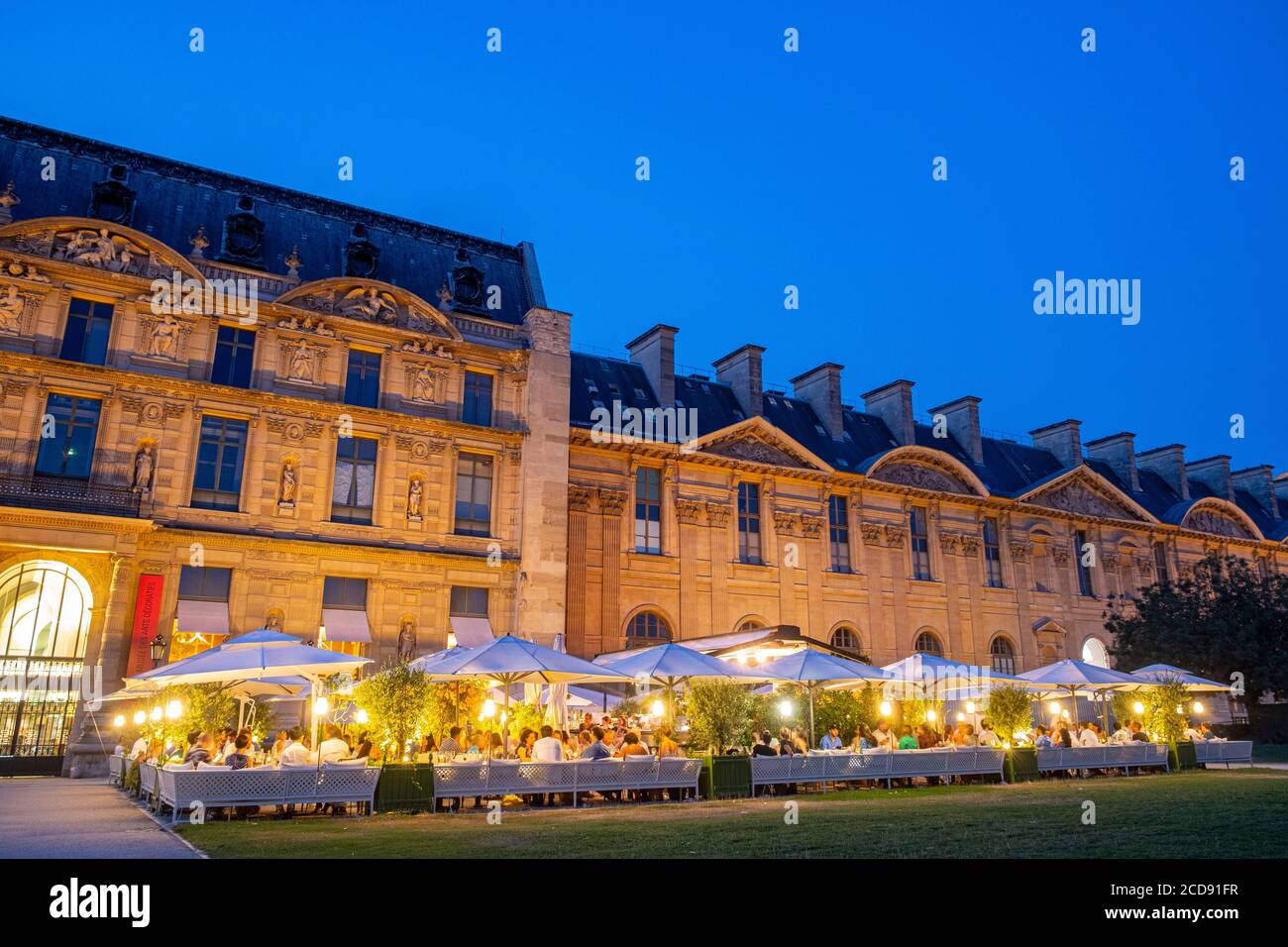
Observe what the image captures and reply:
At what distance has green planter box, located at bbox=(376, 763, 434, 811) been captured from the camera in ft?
50.8

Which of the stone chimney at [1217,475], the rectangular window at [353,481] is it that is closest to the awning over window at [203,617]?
the rectangular window at [353,481]

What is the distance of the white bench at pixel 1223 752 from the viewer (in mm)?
26328

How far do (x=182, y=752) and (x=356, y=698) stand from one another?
3594 mm

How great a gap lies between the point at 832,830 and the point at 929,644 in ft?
102

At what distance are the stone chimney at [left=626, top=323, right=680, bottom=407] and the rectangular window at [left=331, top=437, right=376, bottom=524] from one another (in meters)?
12.6

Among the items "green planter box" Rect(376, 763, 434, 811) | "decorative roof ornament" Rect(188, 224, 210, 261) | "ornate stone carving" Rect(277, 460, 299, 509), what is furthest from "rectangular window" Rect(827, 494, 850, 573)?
"green planter box" Rect(376, 763, 434, 811)

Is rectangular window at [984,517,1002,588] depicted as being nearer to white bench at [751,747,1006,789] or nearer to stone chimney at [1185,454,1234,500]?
stone chimney at [1185,454,1234,500]

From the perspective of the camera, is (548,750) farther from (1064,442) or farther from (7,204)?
(1064,442)

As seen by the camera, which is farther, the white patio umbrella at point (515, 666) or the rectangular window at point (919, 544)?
the rectangular window at point (919, 544)

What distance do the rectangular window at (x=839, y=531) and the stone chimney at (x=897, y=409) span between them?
5256 mm

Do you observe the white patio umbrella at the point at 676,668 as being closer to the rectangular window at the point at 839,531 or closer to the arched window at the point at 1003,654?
the rectangular window at the point at 839,531

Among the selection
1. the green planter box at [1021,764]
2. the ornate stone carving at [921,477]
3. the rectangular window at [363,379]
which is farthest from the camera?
the ornate stone carving at [921,477]

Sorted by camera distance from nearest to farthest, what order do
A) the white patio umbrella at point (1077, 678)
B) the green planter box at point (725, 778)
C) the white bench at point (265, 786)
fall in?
the white bench at point (265, 786) → the green planter box at point (725, 778) → the white patio umbrella at point (1077, 678)

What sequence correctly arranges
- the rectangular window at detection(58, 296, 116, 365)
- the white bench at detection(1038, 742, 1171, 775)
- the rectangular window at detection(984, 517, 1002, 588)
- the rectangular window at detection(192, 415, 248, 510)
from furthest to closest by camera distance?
1. the rectangular window at detection(984, 517, 1002, 588)
2. the rectangular window at detection(192, 415, 248, 510)
3. the rectangular window at detection(58, 296, 116, 365)
4. the white bench at detection(1038, 742, 1171, 775)
